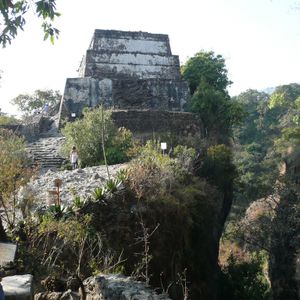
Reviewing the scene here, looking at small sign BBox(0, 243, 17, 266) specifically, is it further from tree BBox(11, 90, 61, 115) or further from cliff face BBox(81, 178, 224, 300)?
tree BBox(11, 90, 61, 115)

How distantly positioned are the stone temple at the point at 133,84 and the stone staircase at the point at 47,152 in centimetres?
190

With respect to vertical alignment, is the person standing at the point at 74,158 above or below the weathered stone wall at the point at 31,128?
below

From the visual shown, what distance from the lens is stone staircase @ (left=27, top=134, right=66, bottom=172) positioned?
16234mm

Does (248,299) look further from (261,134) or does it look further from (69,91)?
(261,134)

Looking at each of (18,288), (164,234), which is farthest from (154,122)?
(18,288)

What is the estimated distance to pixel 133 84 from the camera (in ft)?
71.2

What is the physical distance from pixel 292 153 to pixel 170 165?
31.0 ft

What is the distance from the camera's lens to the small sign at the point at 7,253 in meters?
5.85

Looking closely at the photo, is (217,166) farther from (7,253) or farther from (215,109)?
(7,253)

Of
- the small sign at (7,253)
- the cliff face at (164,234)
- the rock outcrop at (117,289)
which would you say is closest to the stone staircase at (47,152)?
the cliff face at (164,234)

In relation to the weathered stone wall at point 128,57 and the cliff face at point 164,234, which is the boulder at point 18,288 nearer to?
the cliff face at point 164,234


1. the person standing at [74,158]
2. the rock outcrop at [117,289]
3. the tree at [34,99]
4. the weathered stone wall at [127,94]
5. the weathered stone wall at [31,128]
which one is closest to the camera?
the rock outcrop at [117,289]

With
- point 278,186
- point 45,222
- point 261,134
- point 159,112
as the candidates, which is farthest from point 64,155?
point 261,134

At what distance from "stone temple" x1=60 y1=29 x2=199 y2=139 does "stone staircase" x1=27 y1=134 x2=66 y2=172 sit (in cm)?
190
